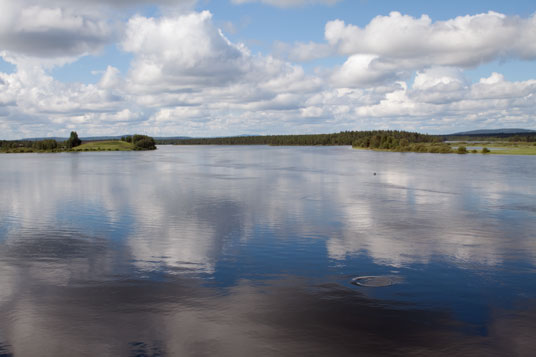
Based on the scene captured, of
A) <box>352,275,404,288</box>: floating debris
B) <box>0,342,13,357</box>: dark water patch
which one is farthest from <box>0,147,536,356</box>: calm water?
<box>352,275,404,288</box>: floating debris

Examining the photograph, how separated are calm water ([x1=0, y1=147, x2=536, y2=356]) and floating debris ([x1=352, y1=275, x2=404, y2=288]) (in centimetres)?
27

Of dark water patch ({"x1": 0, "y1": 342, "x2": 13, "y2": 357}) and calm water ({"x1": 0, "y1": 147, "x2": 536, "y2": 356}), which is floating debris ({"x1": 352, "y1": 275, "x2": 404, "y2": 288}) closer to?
calm water ({"x1": 0, "y1": 147, "x2": 536, "y2": 356})

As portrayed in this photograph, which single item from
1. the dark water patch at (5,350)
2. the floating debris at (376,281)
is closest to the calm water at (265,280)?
the dark water patch at (5,350)

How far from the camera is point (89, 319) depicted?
17.4 metres

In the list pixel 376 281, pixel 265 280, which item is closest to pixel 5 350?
pixel 265 280

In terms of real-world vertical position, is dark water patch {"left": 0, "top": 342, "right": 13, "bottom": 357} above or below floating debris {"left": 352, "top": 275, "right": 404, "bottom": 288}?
below

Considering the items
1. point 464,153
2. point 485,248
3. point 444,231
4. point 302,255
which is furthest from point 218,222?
point 464,153

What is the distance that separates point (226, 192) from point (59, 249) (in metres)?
30.7

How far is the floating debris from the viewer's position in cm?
2134

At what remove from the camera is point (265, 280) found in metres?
22.1

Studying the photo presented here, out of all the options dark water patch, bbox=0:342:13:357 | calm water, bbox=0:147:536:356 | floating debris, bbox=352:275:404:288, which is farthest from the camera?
floating debris, bbox=352:275:404:288

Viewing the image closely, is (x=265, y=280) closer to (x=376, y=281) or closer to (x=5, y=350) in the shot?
(x=376, y=281)

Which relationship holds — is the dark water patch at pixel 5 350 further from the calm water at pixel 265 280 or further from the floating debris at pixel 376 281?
the floating debris at pixel 376 281

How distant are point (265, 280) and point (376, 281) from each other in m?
5.43
